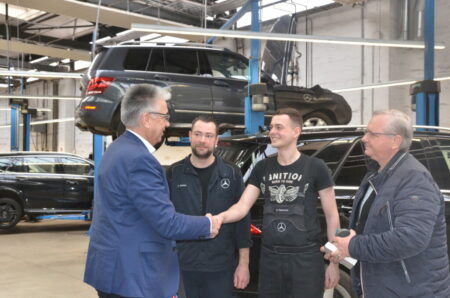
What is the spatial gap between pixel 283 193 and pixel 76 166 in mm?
7866

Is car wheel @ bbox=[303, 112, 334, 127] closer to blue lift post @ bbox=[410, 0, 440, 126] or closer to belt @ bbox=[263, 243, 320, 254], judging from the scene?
blue lift post @ bbox=[410, 0, 440, 126]

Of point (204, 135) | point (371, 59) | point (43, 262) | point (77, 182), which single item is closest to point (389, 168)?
point (204, 135)

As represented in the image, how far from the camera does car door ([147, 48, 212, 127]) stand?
643 centimetres

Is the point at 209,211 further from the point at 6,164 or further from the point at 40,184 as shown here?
the point at 6,164

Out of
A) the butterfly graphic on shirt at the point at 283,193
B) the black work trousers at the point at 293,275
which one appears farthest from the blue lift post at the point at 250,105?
the black work trousers at the point at 293,275

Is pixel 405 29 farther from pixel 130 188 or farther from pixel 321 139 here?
pixel 130 188

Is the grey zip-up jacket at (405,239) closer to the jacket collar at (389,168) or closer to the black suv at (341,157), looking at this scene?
the jacket collar at (389,168)

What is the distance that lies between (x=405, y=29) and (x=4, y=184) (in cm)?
885

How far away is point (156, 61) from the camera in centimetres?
654

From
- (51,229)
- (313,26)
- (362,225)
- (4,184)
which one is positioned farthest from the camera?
(313,26)

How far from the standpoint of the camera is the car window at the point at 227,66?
6.96 m

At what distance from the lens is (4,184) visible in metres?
9.08

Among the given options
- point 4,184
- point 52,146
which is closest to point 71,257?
point 4,184

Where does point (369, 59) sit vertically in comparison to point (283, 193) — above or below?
above
